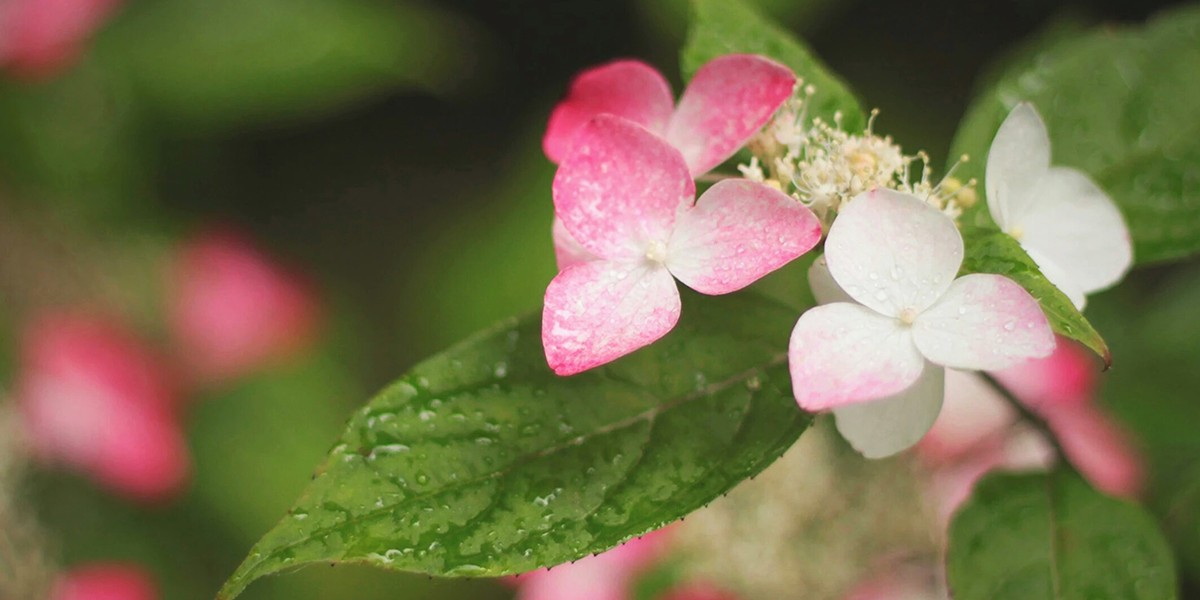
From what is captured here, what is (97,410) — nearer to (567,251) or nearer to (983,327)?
(567,251)

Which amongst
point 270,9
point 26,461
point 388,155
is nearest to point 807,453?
point 26,461

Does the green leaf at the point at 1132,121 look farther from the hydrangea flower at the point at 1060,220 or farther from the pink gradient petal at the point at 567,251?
the pink gradient petal at the point at 567,251

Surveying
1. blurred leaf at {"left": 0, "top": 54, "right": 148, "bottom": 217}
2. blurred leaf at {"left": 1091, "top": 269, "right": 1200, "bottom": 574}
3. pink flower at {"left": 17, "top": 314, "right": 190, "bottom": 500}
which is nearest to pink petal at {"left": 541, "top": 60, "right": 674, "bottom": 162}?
blurred leaf at {"left": 1091, "top": 269, "right": 1200, "bottom": 574}

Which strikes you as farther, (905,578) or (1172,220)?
(905,578)

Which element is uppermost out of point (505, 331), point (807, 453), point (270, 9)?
point (270, 9)

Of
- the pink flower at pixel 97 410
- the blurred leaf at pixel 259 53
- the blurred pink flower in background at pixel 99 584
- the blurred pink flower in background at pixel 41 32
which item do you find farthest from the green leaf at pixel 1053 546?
the blurred pink flower in background at pixel 41 32

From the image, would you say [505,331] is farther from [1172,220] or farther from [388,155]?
[388,155]

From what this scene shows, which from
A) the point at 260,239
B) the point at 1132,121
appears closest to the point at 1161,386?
the point at 1132,121

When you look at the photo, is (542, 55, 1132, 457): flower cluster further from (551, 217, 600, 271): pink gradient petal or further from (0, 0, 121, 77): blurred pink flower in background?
(0, 0, 121, 77): blurred pink flower in background
